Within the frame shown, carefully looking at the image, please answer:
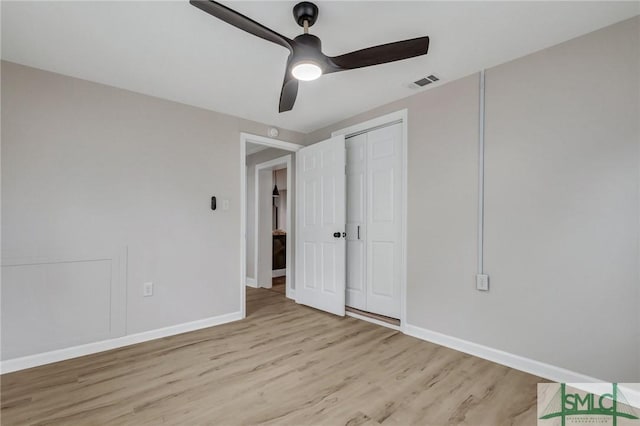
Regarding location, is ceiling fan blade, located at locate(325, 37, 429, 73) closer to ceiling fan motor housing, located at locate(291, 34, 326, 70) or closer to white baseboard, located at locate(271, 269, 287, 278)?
ceiling fan motor housing, located at locate(291, 34, 326, 70)

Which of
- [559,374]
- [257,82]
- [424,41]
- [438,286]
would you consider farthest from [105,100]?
[559,374]

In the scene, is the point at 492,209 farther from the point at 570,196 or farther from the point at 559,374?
the point at 559,374

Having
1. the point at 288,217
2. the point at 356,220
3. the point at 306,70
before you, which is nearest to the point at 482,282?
the point at 356,220

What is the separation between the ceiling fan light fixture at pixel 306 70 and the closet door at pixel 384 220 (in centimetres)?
166

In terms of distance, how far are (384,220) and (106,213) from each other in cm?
280

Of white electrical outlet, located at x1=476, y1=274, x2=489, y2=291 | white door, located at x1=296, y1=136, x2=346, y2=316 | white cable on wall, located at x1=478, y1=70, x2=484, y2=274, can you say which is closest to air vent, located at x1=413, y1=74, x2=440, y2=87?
white cable on wall, located at x1=478, y1=70, x2=484, y2=274

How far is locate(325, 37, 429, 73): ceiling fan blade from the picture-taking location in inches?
68.9

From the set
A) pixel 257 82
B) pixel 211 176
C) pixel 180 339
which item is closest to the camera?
pixel 257 82

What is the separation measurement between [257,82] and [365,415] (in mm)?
2711

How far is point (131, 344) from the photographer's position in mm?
2838

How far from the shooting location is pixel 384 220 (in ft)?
11.4

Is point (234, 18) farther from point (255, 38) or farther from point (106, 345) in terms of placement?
point (106, 345)

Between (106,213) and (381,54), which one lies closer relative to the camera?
(381,54)

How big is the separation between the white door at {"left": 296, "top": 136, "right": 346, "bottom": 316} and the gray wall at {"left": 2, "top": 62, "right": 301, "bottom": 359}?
964 millimetres
